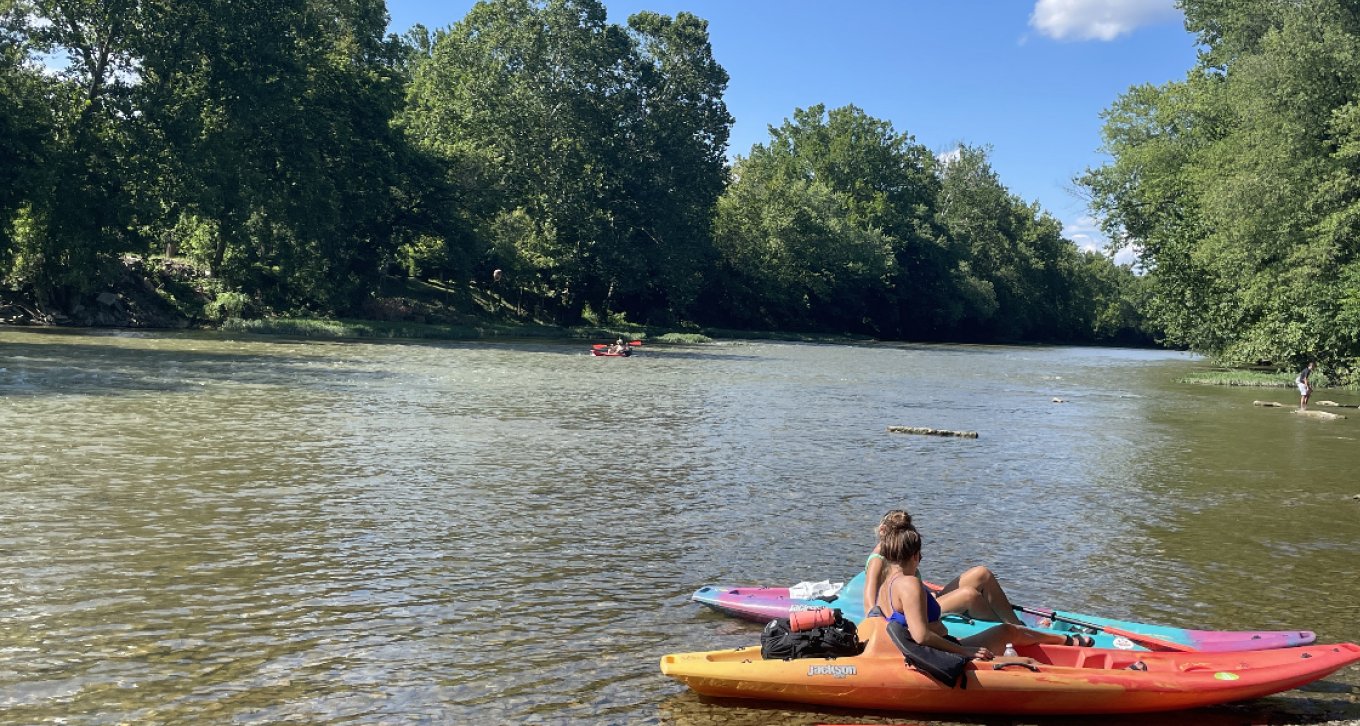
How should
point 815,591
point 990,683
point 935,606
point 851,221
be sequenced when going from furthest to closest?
point 851,221
point 815,591
point 935,606
point 990,683

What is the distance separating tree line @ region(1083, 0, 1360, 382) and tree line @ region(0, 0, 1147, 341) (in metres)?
8.10

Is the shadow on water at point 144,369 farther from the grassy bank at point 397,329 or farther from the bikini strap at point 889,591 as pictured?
the bikini strap at point 889,591

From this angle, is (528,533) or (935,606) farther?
(528,533)

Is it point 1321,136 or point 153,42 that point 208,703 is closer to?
point 1321,136

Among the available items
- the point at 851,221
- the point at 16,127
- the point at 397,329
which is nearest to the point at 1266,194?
the point at 397,329

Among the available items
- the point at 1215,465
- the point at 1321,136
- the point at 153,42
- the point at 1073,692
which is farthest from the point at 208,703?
the point at 153,42

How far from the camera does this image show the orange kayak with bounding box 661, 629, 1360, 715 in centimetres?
745

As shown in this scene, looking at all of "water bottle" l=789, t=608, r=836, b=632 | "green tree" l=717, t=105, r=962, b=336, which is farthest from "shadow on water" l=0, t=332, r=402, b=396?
"green tree" l=717, t=105, r=962, b=336

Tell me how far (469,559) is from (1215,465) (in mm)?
15617

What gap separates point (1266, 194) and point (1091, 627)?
117ft

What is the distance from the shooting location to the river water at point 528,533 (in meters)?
7.86

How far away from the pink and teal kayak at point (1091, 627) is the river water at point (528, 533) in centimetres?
41

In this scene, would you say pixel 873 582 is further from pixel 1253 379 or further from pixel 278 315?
pixel 278 315

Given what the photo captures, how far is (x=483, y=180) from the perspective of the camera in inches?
2756
